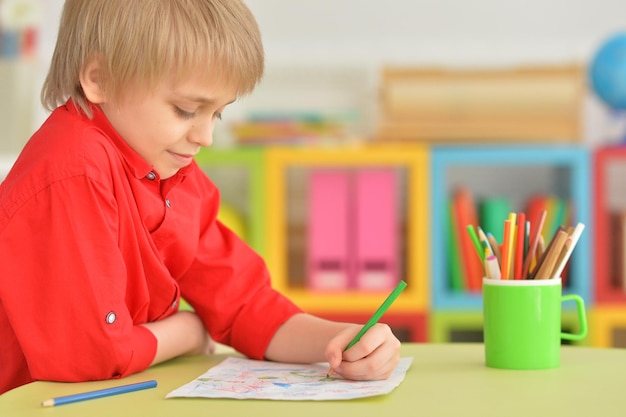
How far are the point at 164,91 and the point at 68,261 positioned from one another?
20cm

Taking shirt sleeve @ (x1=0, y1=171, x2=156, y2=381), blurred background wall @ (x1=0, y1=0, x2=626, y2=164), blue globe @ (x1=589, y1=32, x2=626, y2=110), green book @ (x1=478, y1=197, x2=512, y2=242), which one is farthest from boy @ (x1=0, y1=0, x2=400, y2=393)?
blurred background wall @ (x1=0, y1=0, x2=626, y2=164)

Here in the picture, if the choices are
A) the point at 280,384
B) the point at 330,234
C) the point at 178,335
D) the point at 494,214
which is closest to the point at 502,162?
the point at 494,214

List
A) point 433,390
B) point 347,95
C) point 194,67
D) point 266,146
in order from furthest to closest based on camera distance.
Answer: point 347,95 < point 266,146 < point 194,67 < point 433,390

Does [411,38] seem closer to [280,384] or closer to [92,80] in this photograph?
[92,80]

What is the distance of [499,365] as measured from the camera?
3.17 feet

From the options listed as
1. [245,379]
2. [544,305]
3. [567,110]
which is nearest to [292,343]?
[245,379]

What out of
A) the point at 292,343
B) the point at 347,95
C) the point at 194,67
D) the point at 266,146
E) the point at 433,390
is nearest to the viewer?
the point at 433,390

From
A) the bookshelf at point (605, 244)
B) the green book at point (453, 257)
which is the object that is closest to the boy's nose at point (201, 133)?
the green book at point (453, 257)

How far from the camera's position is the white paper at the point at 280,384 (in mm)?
825

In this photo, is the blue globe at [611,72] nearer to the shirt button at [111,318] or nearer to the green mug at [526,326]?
the green mug at [526,326]

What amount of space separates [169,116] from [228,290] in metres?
0.27

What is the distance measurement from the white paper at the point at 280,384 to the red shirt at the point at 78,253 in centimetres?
10

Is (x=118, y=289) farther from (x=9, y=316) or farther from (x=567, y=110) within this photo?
(x=567, y=110)

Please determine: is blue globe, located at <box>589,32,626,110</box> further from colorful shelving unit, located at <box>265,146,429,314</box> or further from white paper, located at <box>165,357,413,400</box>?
white paper, located at <box>165,357,413,400</box>
